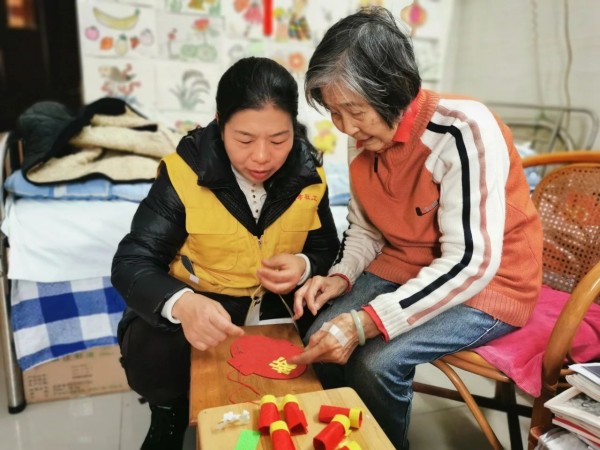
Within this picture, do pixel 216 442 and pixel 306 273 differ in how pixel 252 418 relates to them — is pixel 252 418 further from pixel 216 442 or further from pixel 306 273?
pixel 306 273

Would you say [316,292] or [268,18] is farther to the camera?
[268,18]

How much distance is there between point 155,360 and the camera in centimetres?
105

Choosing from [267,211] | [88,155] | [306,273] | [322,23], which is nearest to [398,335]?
[306,273]

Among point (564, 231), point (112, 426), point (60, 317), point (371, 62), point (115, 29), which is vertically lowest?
point (112, 426)

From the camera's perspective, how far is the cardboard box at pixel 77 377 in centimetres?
150

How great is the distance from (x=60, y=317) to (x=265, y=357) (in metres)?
0.84

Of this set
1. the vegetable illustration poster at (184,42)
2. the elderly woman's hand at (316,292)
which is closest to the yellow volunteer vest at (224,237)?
the elderly woman's hand at (316,292)

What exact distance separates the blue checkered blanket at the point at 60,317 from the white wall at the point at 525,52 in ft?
6.65

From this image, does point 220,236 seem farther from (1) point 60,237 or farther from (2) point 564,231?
(2) point 564,231

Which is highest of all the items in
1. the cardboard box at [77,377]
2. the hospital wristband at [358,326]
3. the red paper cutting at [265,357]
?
the hospital wristband at [358,326]

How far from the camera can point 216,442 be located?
715 millimetres

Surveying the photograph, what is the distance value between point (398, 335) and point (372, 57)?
1.82 feet

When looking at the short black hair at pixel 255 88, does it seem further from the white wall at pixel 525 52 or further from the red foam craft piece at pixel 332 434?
the white wall at pixel 525 52

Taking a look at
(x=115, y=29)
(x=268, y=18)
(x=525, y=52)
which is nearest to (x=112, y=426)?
(x=115, y=29)
